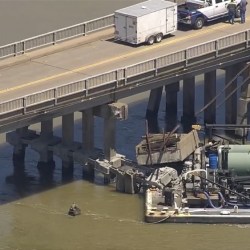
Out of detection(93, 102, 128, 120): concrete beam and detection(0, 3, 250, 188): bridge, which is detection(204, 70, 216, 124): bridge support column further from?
detection(93, 102, 128, 120): concrete beam

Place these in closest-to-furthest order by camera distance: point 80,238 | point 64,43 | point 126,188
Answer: point 80,238, point 126,188, point 64,43

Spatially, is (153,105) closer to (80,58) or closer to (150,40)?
(150,40)

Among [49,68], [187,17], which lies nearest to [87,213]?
[49,68]

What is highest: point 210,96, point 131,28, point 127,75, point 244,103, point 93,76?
point 131,28

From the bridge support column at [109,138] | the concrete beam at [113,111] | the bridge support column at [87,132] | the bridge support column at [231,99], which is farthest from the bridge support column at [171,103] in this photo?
the concrete beam at [113,111]

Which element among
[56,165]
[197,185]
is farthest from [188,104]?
[197,185]

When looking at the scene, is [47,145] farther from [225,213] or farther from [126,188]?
[225,213]
